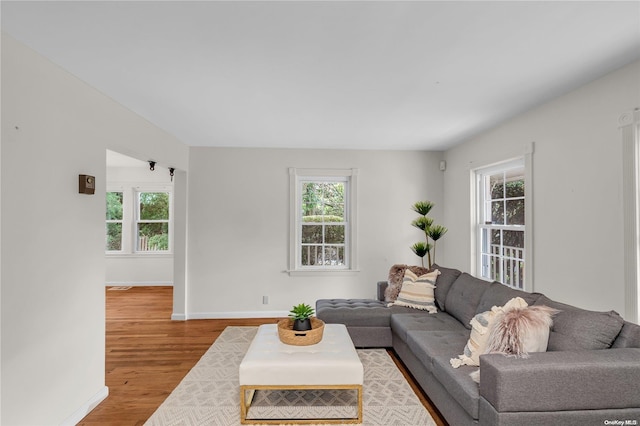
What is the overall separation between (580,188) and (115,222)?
7.93m

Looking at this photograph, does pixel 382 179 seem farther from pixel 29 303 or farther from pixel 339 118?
pixel 29 303

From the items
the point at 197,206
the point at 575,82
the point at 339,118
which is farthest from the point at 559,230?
the point at 197,206

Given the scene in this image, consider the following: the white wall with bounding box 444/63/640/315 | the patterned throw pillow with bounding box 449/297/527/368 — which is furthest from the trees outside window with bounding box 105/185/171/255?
the white wall with bounding box 444/63/640/315

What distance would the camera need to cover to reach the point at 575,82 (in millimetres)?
2492

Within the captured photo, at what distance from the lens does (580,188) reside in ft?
8.43

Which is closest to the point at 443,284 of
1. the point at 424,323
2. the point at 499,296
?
the point at 424,323

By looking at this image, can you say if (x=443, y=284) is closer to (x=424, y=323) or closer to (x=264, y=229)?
(x=424, y=323)

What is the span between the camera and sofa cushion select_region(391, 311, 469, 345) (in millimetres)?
3023

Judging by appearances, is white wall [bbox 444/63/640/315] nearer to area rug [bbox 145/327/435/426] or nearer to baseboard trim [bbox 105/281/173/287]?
area rug [bbox 145/327/435/426]

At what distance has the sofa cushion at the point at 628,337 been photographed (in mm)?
1804

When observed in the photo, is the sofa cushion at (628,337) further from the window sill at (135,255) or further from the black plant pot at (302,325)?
the window sill at (135,255)

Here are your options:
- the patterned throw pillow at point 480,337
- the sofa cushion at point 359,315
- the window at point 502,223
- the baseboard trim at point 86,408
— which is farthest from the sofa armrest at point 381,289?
the baseboard trim at point 86,408

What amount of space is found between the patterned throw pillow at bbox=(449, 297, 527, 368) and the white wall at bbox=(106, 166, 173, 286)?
20.8 ft

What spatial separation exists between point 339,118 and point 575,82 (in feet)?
6.53
